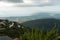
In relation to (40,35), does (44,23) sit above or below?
above

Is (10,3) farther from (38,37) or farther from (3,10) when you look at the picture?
(38,37)

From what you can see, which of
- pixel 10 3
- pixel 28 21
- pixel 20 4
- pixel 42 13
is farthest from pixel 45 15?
pixel 10 3

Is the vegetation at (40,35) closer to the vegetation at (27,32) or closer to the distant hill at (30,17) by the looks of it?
the vegetation at (27,32)

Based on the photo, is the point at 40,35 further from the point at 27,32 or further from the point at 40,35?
the point at 27,32

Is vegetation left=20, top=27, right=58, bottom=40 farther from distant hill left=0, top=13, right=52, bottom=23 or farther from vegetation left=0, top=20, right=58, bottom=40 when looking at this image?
distant hill left=0, top=13, right=52, bottom=23

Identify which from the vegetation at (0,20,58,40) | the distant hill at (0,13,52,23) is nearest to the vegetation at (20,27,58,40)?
the vegetation at (0,20,58,40)

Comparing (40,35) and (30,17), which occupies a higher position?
(30,17)

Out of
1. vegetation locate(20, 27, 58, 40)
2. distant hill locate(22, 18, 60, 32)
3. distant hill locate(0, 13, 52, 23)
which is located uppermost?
distant hill locate(0, 13, 52, 23)

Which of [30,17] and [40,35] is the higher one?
[30,17]

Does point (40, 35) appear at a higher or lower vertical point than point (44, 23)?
lower

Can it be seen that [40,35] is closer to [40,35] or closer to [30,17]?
[40,35]

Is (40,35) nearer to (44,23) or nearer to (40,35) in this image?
(40,35)

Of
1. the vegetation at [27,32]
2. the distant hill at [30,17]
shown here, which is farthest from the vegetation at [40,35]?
the distant hill at [30,17]

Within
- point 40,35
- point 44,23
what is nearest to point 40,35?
point 40,35
